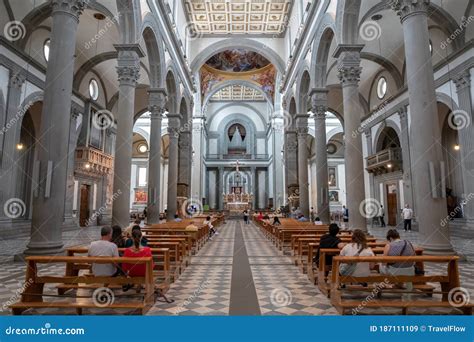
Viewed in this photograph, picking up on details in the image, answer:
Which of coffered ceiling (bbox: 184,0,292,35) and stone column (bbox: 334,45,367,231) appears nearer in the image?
stone column (bbox: 334,45,367,231)

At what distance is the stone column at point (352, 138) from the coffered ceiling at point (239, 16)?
13.1 meters

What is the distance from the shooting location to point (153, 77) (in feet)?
48.9

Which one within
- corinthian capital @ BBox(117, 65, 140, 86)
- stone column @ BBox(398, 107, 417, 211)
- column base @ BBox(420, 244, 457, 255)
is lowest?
column base @ BBox(420, 244, 457, 255)

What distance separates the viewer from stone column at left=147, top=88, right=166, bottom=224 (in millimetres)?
13828

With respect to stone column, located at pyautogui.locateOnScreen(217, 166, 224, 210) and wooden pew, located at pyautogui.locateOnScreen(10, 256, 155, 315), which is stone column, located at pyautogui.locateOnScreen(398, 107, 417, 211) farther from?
stone column, located at pyautogui.locateOnScreen(217, 166, 224, 210)

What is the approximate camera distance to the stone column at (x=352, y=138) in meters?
9.79

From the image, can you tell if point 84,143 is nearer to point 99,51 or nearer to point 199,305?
point 99,51

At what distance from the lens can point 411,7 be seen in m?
7.12

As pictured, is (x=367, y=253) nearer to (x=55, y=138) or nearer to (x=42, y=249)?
(x=42, y=249)

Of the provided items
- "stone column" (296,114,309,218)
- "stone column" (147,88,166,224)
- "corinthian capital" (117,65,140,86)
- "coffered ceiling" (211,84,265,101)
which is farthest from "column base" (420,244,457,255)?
"coffered ceiling" (211,84,265,101)

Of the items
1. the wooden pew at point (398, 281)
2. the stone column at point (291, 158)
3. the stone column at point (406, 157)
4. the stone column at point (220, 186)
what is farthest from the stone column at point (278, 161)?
the wooden pew at point (398, 281)

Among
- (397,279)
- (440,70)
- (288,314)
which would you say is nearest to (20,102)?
(288,314)

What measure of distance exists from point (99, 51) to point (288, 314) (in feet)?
56.9

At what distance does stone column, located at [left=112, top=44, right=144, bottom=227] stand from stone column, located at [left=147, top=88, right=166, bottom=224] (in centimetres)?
328
